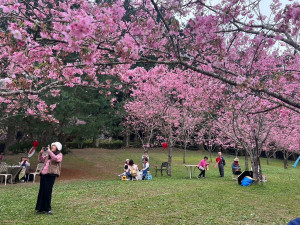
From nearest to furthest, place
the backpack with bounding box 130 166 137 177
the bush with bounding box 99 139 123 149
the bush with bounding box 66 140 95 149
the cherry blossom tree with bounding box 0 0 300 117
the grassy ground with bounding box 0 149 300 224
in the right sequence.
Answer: the cherry blossom tree with bounding box 0 0 300 117 → the grassy ground with bounding box 0 149 300 224 → the backpack with bounding box 130 166 137 177 → the bush with bounding box 66 140 95 149 → the bush with bounding box 99 139 123 149

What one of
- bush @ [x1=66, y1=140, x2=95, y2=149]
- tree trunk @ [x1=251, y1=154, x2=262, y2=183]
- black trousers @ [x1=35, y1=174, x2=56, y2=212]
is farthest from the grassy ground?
bush @ [x1=66, y1=140, x2=95, y2=149]

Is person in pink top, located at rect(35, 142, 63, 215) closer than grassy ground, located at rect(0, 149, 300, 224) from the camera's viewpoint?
No

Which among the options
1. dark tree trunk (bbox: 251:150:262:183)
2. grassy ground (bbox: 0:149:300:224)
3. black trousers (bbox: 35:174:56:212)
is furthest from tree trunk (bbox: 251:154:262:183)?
black trousers (bbox: 35:174:56:212)

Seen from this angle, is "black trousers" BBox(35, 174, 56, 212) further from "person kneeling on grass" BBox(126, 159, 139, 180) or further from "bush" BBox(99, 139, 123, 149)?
"bush" BBox(99, 139, 123, 149)

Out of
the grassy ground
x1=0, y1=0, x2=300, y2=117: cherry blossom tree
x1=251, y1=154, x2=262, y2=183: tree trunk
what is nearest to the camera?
x1=0, y1=0, x2=300, y2=117: cherry blossom tree

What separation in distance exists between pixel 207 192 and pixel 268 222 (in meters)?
3.79

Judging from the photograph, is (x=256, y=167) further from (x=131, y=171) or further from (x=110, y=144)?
(x=110, y=144)

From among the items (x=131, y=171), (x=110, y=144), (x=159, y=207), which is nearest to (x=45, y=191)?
(x=159, y=207)

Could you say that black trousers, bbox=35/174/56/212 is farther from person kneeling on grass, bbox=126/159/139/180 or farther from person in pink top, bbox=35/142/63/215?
person kneeling on grass, bbox=126/159/139/180

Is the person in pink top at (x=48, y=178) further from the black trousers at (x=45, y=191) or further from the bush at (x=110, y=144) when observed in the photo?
the bush at (x=110, y=144)

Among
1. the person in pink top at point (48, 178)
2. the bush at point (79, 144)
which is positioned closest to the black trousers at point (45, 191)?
the person in pink top at point (48, 178)

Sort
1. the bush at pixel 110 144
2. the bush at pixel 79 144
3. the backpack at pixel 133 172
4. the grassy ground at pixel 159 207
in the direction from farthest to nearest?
the bush at pixel 110 144 < the bush at pixel 79 144 < the backpack at pixel 133 172 < the grassy ground at pixel 159 207

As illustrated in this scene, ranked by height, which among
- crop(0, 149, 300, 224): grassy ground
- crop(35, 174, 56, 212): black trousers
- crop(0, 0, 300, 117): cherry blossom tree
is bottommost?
crop(0, 149, 300, 224): grassy ground

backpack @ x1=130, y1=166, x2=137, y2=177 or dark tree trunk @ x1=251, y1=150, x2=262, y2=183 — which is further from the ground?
dark tree trunk @ x1=251, y1=150, x2=262, y2=183
